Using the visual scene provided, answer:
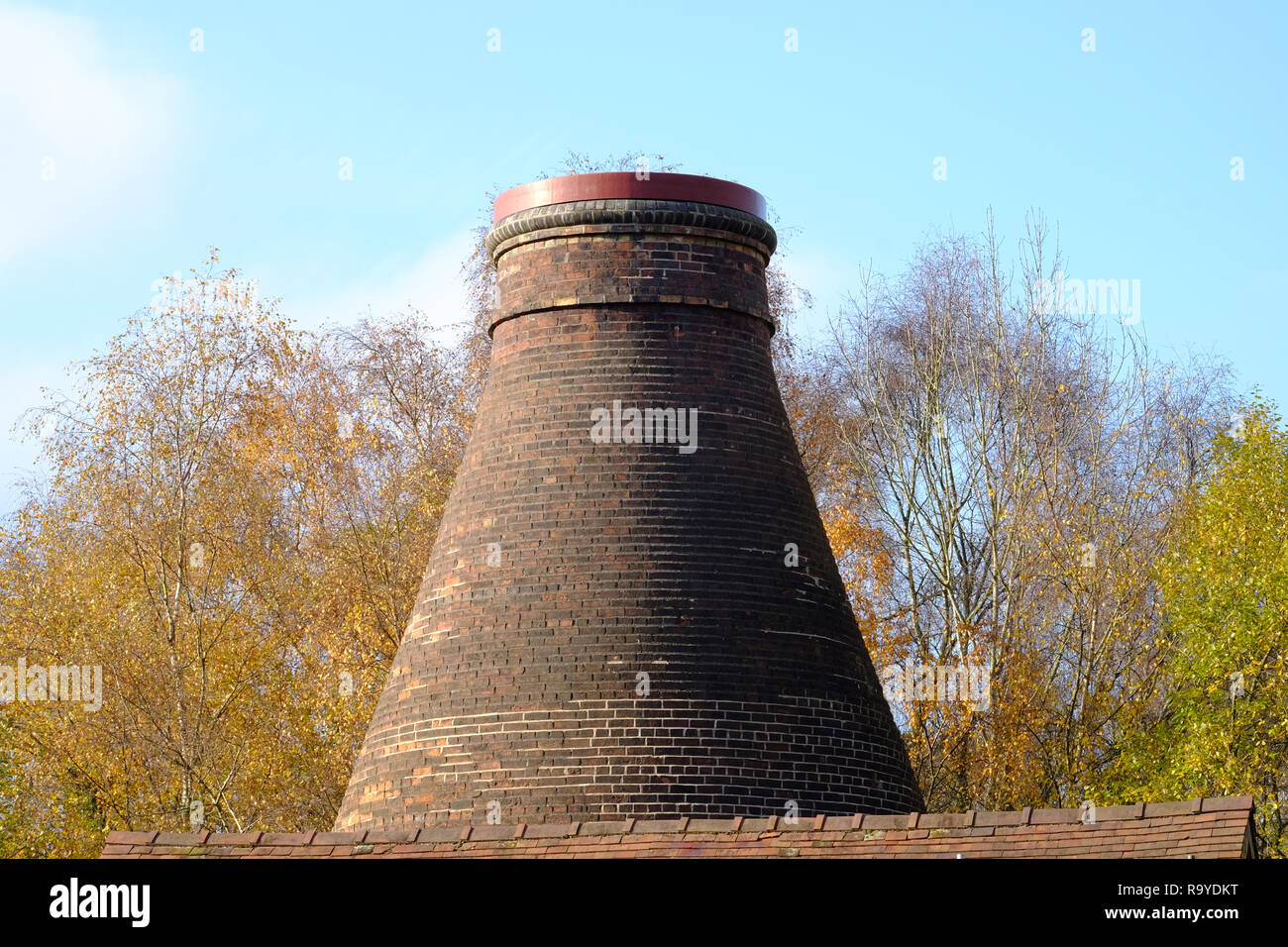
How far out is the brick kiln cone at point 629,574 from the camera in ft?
Answer: 42.4

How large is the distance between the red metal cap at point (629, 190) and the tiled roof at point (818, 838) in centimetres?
600

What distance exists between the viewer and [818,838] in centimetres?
1054

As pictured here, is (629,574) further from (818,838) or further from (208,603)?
(208,603)

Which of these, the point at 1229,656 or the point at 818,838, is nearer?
the point at 818,838

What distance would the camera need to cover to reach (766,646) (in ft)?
44.2

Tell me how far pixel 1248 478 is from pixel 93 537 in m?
20.1

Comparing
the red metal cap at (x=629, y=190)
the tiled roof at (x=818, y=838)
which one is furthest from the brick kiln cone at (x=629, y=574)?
the tiled roof at (x=818, y=838)

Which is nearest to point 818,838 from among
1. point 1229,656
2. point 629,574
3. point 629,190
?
point 629,574

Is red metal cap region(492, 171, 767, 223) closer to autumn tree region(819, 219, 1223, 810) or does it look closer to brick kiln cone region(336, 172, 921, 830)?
brick kiln cone region(336, 172, 921, 830)

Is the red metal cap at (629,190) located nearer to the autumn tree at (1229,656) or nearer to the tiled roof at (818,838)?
the tiled roof at (818,838)

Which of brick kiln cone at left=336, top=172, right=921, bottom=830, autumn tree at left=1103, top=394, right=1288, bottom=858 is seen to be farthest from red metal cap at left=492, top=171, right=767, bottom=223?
autumn tree at left=1103, top=394, right=1288, bottom=858

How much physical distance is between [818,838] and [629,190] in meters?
6.40

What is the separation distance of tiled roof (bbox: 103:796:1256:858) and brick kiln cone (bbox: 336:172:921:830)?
177 cm

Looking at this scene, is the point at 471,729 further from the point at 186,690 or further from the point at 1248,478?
the point at 1248,478
